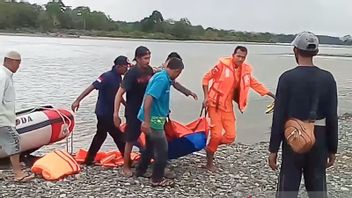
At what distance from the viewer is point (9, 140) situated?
20.6 ft

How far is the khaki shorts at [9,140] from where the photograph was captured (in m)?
6.23

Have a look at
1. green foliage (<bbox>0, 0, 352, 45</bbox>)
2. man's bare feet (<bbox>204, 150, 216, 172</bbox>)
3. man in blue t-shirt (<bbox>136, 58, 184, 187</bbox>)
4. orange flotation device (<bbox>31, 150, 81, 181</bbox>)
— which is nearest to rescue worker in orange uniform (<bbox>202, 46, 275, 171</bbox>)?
man's bare feet (<bbox>204, 150, 216, 172</bbox>)

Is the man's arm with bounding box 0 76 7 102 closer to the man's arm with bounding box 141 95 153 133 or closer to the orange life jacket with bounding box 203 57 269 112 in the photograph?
the man's arm with bounding box 141 95 153 133

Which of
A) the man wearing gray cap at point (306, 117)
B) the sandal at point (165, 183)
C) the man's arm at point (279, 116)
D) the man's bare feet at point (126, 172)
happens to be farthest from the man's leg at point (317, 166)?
the man's bare feet at point (126, 172)

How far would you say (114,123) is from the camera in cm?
665

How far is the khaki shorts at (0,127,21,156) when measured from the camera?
20.5 feet

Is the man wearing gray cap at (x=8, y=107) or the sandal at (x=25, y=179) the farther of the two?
the sandal at (x=25, y=179)

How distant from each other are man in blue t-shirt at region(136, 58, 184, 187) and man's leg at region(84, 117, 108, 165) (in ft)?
3.24

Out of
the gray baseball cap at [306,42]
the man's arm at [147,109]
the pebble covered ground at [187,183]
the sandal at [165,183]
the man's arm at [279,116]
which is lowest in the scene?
the pebble covered ground at [187,183]

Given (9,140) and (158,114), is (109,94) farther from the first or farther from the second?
(9,140)

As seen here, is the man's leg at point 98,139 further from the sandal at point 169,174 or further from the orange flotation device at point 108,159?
the sandal at point 169,174

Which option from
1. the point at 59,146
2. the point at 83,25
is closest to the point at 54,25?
the point at 83,25

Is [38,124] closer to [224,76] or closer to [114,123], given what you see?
[114,123]

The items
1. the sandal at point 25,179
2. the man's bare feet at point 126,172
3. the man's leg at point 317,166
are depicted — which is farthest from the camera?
the man's bare feet at point 126,172
